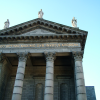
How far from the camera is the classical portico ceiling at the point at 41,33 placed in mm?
20656

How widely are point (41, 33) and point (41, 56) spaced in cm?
341

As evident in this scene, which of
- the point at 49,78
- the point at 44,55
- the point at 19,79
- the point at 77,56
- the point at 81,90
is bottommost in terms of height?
the point at 81,90

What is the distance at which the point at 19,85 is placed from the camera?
58.0ft

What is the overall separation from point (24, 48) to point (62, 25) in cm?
629

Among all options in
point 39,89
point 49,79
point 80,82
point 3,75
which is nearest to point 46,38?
point 49,79

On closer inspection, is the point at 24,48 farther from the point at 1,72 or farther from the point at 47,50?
the point at 1,72

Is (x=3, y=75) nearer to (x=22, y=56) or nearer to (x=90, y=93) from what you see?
(x=22, y=56)

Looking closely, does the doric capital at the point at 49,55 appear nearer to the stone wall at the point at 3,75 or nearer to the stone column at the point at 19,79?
the stone column at the point at 19,79

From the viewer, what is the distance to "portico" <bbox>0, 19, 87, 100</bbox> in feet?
60.5

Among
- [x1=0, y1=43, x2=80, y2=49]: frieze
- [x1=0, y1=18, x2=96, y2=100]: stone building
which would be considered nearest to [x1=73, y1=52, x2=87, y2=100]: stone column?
[x1=0, y1=18, x2=96, y2=100]: stone building

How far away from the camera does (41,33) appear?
71.4 ft

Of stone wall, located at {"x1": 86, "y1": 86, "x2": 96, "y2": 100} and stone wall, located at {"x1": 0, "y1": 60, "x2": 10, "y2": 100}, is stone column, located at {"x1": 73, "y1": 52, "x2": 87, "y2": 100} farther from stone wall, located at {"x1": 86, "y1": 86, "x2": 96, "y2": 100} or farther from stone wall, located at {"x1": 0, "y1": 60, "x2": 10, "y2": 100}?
stone wall, located at {"x1": 86, "y1": 86, "x2": 96, "y2": 100}

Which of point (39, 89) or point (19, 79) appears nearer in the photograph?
point (19, 79)

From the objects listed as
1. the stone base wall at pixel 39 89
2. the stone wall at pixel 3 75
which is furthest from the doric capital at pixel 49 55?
the stone wall at pixel 3 75
